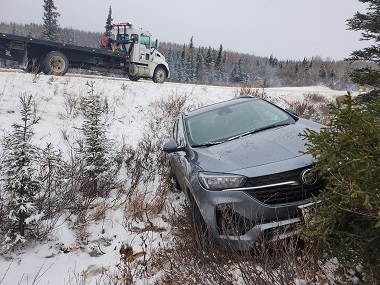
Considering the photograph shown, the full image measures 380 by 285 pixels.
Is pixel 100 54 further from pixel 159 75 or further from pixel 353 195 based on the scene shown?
pixel 353 195

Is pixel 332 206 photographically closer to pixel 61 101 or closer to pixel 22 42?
pixel 61 101

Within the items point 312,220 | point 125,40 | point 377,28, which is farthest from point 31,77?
point 377,28

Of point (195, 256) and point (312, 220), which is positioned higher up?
point (312, 220)

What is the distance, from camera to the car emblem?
237 centimetres

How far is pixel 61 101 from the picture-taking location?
9.16 m

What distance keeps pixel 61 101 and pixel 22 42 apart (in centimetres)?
390

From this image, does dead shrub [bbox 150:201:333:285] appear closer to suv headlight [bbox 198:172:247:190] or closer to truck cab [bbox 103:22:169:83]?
suv headlight [bbox 198:172:247:190]

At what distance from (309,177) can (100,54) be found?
41.7ft

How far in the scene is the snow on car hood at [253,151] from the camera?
262 cm

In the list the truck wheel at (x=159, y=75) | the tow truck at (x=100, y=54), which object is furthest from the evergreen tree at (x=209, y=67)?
the tow truck at (x=100, y=54)

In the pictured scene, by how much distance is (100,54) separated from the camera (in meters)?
13.1

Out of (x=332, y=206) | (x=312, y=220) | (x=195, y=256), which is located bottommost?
(x=195, y=256)

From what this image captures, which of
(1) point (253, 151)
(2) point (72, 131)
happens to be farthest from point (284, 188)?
(2) point (72, 131)

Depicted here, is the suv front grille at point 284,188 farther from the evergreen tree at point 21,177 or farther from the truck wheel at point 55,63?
the truck wheel at point 55,63
